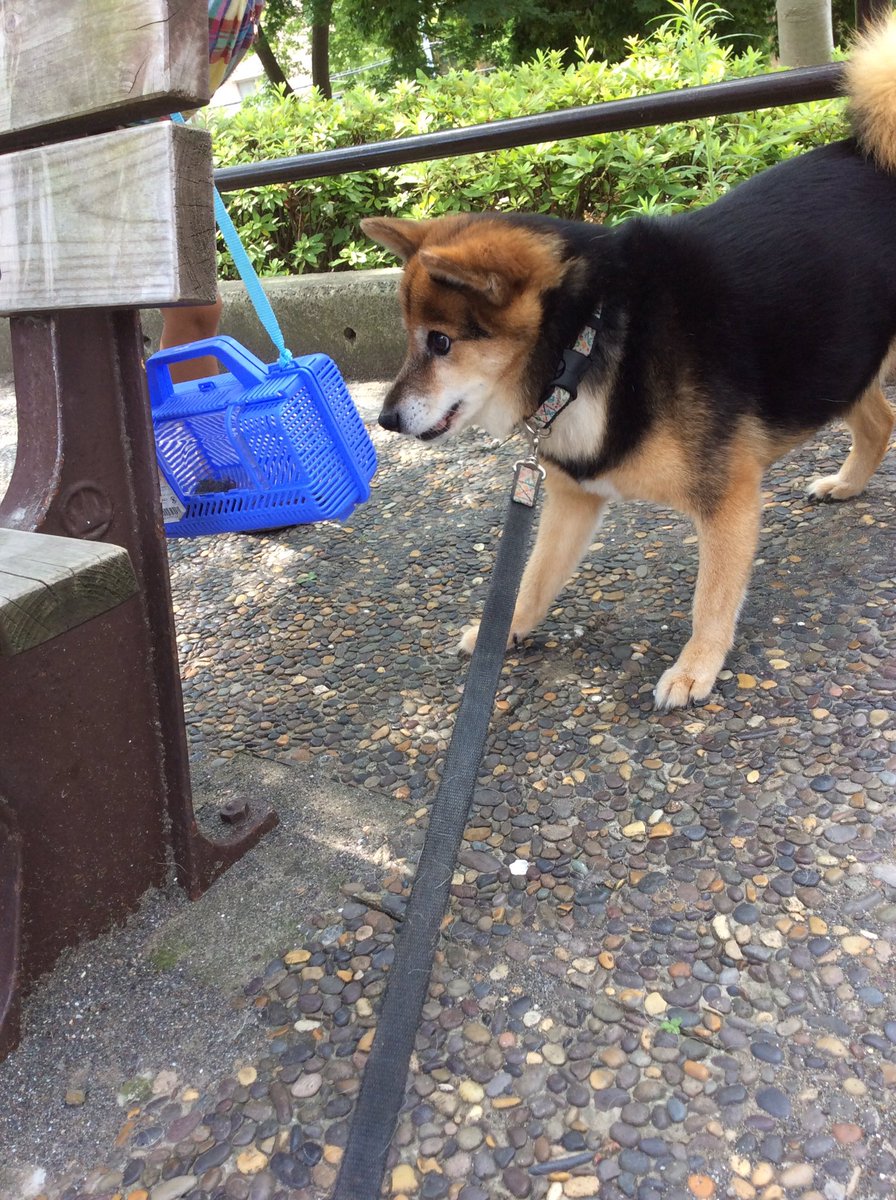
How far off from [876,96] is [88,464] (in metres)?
2.45

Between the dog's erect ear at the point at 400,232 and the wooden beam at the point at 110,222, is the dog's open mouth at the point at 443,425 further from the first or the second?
the wooden beam at the point at 110,222

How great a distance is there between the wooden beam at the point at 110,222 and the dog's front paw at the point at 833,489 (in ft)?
8.10

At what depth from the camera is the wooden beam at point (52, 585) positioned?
1.24m

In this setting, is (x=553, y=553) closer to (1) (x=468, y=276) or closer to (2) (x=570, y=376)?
(2) (x=570, y=376)

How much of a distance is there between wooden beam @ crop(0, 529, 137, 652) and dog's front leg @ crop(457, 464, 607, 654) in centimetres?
152

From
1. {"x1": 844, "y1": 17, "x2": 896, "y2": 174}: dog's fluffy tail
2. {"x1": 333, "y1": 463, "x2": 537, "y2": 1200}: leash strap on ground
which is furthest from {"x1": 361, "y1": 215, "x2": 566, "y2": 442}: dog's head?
{"x1": 844, "y1": 17, "x2": 896, "y2": 174}: dog's fluffy tail

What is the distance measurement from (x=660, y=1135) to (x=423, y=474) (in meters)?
3.18

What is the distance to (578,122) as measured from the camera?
392 centimetres

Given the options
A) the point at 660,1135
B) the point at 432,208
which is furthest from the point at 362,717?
the point at 432,208

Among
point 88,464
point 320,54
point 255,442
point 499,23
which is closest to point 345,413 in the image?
point 255,442

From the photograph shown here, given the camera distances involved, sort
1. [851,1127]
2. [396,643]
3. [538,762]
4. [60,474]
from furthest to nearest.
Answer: [396,643] → [538,762] → [60,474] → [851,1127]

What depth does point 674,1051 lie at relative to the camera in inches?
61.1

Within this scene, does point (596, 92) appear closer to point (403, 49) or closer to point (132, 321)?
point (132, 321)

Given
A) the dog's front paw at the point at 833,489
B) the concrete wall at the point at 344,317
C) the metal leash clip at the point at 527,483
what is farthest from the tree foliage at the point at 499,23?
the metal leash clip at the point at 527,483
